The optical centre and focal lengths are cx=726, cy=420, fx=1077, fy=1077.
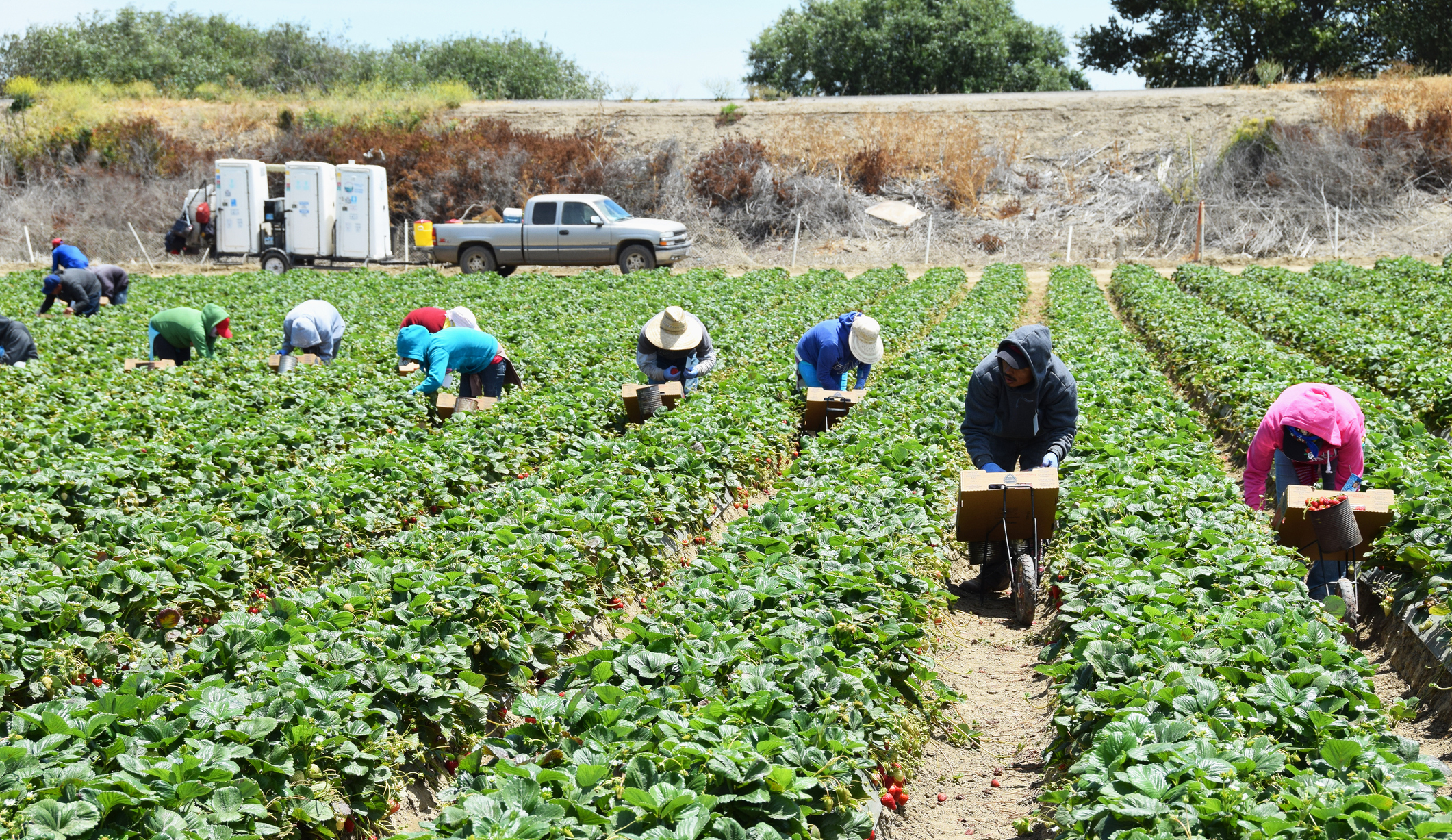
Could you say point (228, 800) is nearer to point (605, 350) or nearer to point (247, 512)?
point (247, 512)

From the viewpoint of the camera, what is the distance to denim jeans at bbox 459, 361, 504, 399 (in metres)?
10.8

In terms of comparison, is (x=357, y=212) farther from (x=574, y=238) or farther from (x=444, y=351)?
(x=444, y=351)

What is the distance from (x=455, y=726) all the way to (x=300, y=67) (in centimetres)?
7728

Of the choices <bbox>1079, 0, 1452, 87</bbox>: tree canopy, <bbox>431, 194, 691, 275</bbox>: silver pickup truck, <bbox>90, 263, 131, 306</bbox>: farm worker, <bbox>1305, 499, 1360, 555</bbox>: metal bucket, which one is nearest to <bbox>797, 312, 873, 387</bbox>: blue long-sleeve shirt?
<bbox>1305, 499, 1360, 555</bbox>: metal bucket

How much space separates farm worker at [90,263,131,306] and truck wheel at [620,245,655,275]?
11.5 metres

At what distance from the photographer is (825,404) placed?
9.94m

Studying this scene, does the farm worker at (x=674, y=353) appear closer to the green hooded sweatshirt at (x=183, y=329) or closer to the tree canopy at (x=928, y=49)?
the green hooded sweatshirt at (x=183, y=329)

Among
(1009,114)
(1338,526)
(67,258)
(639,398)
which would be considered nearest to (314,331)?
(639,398)

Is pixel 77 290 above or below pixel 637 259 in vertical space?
below

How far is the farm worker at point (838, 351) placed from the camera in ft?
31.8

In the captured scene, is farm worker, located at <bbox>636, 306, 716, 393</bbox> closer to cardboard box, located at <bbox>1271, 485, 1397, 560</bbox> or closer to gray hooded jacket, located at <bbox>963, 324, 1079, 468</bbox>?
gray hooded jacket, located at <bbox>963, 324, 1079, 468</bbox>

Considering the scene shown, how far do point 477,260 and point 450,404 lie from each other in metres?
19.3

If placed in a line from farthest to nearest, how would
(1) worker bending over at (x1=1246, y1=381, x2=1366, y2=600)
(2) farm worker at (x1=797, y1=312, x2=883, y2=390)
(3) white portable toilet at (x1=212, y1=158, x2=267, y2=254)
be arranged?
(3) white portable toilet at (x1=212, y1=158, x2=267, y2=254)
(2) farm worker at (x1=797, y1=312, x2=883, y2=390)
(1) worker bending over at (x1=1246, y1=381, x2=1366, y2=600)

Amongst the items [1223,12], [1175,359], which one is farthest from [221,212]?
[1223,12]
